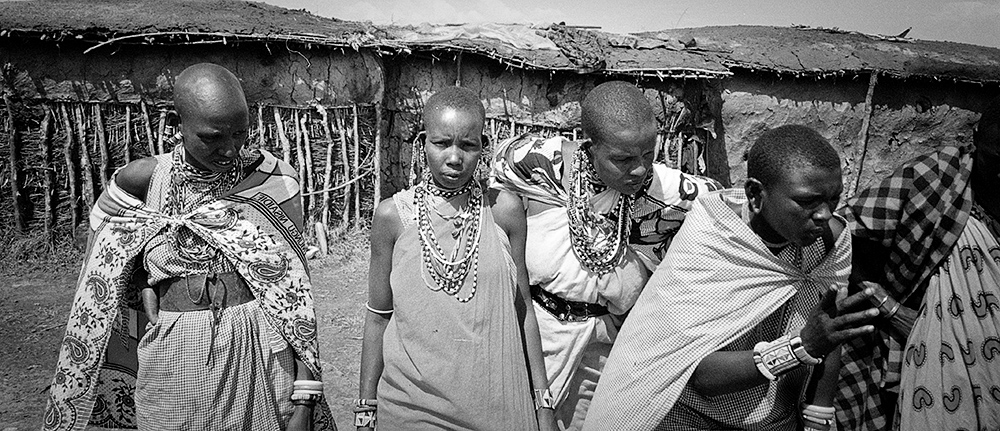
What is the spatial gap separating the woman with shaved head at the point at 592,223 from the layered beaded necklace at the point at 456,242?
280mm

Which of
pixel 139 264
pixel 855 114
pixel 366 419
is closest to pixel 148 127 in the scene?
pixel 139 264

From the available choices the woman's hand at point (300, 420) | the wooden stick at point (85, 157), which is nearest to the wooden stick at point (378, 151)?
the wooden stick at point (85, 157)

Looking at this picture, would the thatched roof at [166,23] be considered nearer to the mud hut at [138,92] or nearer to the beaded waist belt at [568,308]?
the mud hut at [138,92]

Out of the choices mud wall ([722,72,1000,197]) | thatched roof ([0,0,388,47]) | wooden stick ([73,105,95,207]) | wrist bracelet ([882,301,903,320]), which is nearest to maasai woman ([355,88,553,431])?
wrist bracelet ([882,301,903,320])

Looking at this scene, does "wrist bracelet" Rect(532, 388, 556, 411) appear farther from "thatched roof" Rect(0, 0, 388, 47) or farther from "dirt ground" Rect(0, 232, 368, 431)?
"thatched roof" Rect(0, 0, 388, 47)

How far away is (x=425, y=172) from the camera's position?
2.38 m

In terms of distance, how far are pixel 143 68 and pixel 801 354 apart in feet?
23.8

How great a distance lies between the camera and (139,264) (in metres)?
2.47

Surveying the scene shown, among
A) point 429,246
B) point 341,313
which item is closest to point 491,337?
point 429,246

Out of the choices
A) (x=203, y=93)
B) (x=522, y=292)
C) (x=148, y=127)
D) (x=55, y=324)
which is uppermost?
(x=203, y=93)

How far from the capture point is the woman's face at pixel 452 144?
223 cm

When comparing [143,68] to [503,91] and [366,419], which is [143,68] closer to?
[503,91]

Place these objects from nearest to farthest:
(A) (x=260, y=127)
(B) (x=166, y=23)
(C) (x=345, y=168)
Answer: (B) (x=166, y=23)
(A) (x=260, y=127)
(C) (x=345, y=168)

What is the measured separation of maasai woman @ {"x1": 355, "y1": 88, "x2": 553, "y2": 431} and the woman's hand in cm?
24
